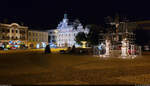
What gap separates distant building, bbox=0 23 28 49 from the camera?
54519mm

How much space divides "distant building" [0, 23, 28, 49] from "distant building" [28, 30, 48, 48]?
2.96 meters

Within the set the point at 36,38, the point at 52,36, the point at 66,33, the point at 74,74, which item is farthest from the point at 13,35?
the point at 74,74

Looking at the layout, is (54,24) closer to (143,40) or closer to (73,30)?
(73,30)

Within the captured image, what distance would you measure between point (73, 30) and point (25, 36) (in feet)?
73.6

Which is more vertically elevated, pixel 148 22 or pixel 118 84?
pixel 148 22

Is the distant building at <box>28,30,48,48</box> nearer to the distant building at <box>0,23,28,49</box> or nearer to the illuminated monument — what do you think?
the distant building at <box>0,23,28,49</box>

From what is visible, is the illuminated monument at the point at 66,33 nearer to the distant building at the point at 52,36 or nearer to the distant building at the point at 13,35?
the distant building at the point at 52,36

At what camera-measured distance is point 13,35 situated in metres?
58.9

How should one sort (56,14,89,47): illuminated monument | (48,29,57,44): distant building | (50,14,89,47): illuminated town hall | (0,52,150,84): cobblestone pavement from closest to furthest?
(0,52,150,84): cobblestone pavement, (50,14,89,47): illuminated town hall, (56,14,89,47): illuminated monument, (48,29,57,44): distant building

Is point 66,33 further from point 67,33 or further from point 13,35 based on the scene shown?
point 13,35

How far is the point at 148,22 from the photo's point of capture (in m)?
44.7

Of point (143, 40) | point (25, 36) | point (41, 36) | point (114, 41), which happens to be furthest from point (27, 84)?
point (41, 36)

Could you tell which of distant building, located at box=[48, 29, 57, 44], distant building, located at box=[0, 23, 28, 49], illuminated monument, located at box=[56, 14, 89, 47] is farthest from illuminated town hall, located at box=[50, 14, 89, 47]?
distant building, located at box=[0, 23, 28, 49]

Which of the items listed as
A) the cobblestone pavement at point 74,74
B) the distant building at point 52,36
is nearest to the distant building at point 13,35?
the distant building at point 52,36
